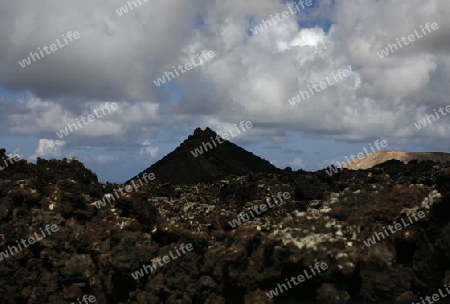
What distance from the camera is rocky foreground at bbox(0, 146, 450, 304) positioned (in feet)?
114

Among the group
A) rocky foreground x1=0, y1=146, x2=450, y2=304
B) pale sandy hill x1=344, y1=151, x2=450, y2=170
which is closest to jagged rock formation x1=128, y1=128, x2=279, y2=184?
rocky foreground x1=0, y1=146, x2=450, y2=304

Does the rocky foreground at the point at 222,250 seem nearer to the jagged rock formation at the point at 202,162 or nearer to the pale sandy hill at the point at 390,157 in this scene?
the jagged rock formation at the point at 202,162

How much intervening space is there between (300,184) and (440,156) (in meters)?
121

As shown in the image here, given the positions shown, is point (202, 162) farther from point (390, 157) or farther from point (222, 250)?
point (390, 157)

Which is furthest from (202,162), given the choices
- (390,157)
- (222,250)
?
(390,157)

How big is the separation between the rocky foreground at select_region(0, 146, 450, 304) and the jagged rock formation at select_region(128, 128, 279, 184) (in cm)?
2767

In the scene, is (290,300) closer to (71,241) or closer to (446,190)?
(446,190)

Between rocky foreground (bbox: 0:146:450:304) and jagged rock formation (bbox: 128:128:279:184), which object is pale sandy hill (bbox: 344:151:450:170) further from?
rocky foreground (bbox: 0:146:450:304)

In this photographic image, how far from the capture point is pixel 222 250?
35.9 m

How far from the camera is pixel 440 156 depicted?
15588 centimetres

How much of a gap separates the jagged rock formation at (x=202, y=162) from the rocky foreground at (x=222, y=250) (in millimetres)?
27667

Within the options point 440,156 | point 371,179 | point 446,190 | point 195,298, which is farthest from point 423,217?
point 440,156

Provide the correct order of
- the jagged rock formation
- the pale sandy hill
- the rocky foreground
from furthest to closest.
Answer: the pale sandy hill < the jagged rock formation < the rocky foreground

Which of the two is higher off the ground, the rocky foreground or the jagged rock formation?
the jagged rock formation
